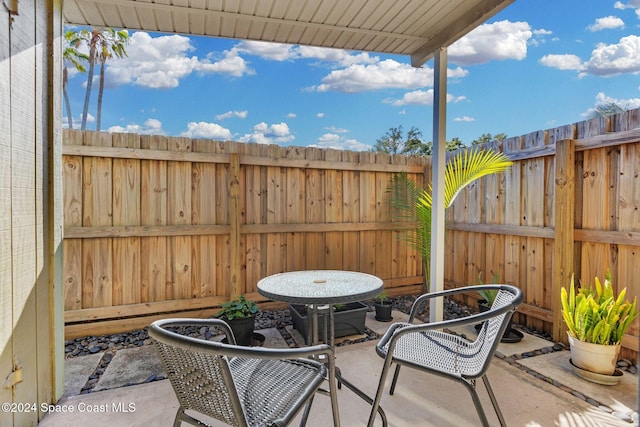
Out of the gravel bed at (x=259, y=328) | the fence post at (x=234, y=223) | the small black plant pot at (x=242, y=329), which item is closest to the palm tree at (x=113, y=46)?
the fence post at (x=234, y=223)

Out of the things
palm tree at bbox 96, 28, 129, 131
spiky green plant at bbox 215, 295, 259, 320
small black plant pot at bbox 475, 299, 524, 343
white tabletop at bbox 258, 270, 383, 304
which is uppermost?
palm tree at bbox 96, 28, 129, 131

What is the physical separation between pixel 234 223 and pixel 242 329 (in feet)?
3.35

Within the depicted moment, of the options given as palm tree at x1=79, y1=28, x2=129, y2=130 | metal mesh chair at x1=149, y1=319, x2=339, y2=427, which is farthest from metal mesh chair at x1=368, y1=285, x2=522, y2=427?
palm tree at x1=79, y1=28, x2=129, y2=130

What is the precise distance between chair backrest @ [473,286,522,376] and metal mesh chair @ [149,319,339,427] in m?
0.66

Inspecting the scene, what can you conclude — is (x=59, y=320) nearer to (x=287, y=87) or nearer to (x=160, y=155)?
(x=160, y=155)

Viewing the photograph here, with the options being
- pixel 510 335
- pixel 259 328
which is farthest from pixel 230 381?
pixel 510 335

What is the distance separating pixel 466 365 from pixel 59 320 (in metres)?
2.13

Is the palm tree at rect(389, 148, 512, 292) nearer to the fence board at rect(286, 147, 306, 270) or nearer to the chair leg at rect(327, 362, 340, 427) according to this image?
the fence board at rect(286, 147, 306, 270)

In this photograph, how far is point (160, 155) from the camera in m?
2.86

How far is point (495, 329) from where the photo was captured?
1.40m

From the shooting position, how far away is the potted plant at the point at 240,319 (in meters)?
2.46

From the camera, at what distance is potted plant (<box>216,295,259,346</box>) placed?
2.46 metres

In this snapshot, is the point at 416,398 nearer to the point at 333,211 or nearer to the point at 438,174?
the point at 438,174

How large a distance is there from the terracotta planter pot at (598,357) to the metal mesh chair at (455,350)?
0.93 metres
